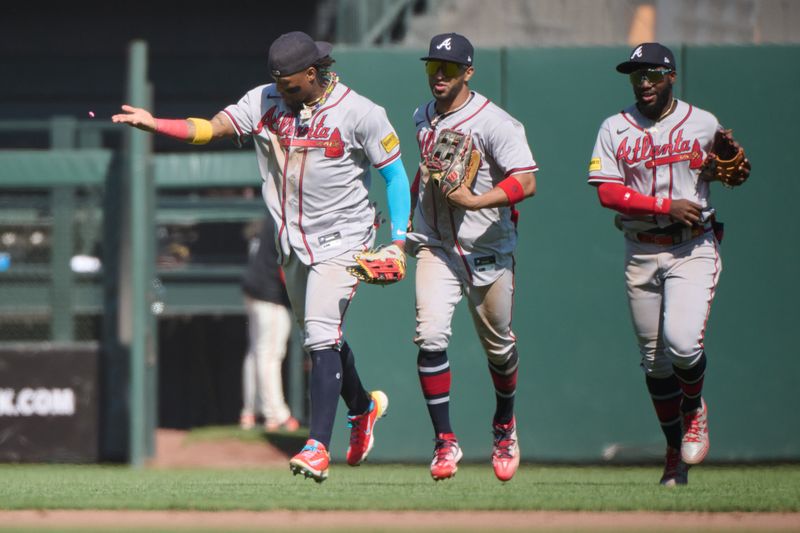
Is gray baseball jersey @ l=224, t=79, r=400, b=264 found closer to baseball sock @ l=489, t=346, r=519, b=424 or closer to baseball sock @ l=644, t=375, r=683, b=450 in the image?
baseball sock @ l=489, t=346, r=519, b=424

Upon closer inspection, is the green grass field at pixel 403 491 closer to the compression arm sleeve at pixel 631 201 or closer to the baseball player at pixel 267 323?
the compression arm sleeve at pixel 631 201

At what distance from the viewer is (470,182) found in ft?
21.6

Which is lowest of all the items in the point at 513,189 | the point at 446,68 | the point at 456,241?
the point at 456,241

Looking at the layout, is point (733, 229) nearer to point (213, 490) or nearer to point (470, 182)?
point (470, 182)

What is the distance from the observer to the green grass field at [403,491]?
240 inches

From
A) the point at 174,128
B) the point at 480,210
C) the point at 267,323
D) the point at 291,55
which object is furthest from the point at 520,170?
the point at 267,323

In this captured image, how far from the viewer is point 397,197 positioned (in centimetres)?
662

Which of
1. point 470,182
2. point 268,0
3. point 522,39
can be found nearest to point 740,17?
point 522,39

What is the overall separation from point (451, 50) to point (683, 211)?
1.40 meters

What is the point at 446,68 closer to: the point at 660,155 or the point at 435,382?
the point at 660,155

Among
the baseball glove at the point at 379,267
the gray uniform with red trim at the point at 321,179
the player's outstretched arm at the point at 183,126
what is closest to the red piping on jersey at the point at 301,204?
the gray uniform with red trim at the point at 321,179

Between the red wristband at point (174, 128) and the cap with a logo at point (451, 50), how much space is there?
1.21 meters

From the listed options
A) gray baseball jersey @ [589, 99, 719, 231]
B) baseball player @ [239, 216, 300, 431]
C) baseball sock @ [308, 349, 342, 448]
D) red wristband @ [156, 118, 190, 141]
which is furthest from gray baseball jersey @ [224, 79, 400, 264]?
baseball player @ [239, 216, 300, 431]

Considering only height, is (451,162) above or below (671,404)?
above
